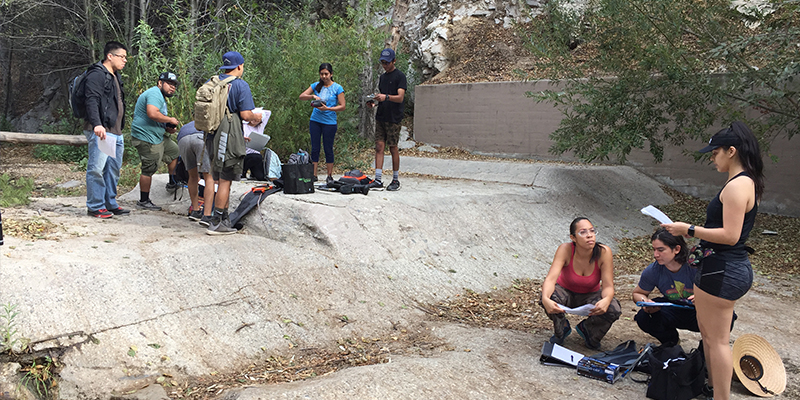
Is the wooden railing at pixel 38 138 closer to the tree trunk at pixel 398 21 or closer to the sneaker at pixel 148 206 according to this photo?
the sneaker at pixel 148 206

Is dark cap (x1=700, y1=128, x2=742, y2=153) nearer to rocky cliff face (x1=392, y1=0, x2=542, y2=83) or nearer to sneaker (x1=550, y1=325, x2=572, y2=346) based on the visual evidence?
sneaker (x1=550, y1=325, x2=572, y2=346)

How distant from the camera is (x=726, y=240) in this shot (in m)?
2.99

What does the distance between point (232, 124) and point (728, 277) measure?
439 centimetres

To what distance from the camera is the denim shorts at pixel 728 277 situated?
10.0 feet

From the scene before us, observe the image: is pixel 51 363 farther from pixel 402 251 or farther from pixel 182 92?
pixel 182 92

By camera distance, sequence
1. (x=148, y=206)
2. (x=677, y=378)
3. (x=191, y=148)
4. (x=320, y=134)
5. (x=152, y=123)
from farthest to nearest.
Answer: (x=320, y=134) → (x=148, y=206) → (x=152, y=123) → (x=191, y=148) → (x=677, y=378)

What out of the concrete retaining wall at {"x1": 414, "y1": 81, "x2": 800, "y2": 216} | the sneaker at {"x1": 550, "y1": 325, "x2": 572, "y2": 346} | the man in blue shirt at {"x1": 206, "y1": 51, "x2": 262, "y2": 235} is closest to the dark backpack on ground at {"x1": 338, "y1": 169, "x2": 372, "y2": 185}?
the man in blue shirt at {"x1": 206, "y1": 51, "x2": 262, "y2": 235}

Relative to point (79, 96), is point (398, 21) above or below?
above

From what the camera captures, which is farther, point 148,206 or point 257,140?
point 148,206

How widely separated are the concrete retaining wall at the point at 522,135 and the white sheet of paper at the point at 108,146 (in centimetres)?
833

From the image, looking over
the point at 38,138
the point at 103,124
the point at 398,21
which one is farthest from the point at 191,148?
the point at 398,21

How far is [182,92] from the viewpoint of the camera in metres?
9.75

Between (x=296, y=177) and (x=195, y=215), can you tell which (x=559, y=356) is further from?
(x=195, y=215)

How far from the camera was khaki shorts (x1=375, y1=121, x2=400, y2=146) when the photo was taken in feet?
25.1
